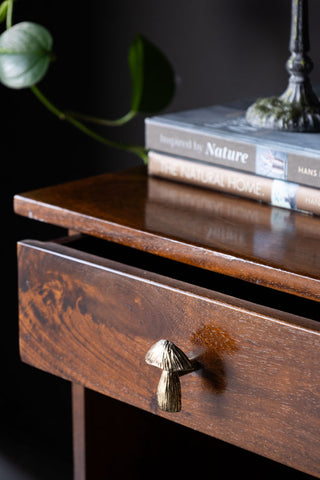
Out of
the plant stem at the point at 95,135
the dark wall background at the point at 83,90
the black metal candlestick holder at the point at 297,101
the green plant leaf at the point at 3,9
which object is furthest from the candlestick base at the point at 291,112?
the green plant leaf at the point at 3,9

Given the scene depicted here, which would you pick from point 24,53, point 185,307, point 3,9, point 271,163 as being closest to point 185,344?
point 185,307

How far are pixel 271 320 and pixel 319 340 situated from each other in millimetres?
39

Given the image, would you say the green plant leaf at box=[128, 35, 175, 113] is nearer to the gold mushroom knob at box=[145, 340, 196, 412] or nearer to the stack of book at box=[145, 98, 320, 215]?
the stack of book at box=[145, 98, 320, 215]

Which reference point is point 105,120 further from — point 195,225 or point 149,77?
point 195,225

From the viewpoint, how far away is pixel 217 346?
23.1 inches

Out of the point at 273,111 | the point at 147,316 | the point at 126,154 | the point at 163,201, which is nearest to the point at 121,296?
the point at 147,316

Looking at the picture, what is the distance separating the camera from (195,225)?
667 mm

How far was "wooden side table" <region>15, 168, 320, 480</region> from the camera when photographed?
0.56m

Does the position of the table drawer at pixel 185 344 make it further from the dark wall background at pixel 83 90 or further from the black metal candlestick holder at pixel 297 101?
the dark wall background at pixel 83 90

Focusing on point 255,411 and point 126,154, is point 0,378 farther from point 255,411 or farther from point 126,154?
point 255,411

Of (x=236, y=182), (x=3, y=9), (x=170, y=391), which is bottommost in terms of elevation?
(x=170, y=391)

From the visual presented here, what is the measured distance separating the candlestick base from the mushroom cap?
0.27m

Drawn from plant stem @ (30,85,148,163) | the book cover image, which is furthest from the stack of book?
plant stem @ (30,85,148,163)

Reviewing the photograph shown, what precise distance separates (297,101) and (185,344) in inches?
11.3
